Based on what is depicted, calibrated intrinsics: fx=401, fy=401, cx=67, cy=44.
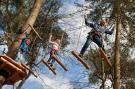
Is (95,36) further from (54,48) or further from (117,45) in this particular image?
(117,45)

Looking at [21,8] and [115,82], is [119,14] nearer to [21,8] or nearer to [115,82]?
[115,82]

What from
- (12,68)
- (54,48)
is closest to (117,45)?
(54,48)

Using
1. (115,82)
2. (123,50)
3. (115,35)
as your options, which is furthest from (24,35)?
(123,50)

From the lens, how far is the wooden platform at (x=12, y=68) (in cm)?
1086

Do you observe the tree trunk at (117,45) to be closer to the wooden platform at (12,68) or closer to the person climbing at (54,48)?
the person climbing at (54,48)

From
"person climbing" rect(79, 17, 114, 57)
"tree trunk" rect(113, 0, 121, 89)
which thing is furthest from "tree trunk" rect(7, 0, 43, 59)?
"tree trunk" rect(113, 0, 121, 89)

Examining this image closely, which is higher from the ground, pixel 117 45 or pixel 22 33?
pixel 22 33

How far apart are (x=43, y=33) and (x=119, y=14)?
458 centimetres

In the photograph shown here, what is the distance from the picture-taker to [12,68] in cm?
1119

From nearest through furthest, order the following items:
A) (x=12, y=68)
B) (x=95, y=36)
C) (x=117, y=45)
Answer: (x=12, y=68) → (x=95, y=36) → (x=117, y=45)

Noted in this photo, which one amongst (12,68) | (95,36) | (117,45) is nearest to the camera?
(12,68)

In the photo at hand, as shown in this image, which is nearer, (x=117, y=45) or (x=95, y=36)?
(x=95, y=36)

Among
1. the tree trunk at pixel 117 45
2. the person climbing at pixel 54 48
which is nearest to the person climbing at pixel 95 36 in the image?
the person climbing at pixel 54 48

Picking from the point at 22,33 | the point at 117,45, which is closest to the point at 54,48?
the point at 22,33
